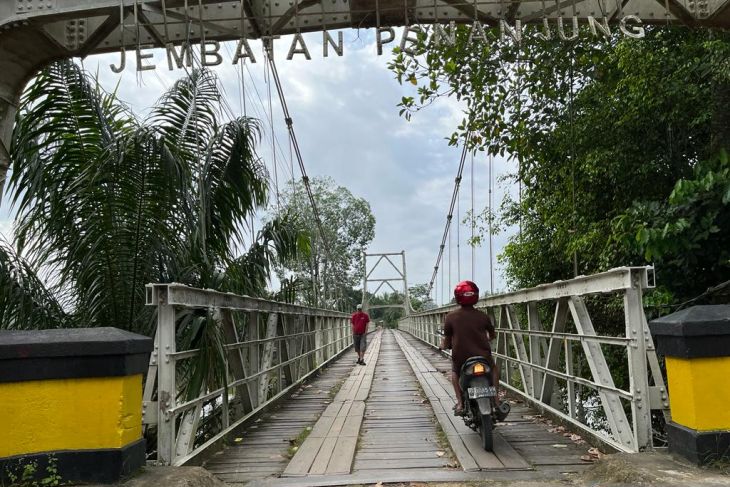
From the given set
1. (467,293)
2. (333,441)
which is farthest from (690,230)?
(333,441)

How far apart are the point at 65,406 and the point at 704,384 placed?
3018 mm

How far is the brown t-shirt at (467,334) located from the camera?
4.45 m

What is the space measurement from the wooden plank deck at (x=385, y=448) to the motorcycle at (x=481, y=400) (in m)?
0.14

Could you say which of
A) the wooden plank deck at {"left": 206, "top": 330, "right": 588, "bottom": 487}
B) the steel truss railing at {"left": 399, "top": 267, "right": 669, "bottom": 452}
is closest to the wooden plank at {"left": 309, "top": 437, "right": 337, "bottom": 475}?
the wooden plank deck at {"left": 206, "top": 330, "right": 588, "bottom": 487}

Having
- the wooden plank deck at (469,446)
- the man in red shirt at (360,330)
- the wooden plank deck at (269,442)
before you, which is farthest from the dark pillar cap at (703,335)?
the man in red shirt at (360,330)

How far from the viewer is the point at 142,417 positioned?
3357 mm

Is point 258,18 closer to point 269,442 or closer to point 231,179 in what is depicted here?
point 231,179

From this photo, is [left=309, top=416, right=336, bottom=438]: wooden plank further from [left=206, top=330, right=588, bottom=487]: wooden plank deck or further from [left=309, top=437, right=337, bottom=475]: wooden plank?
[left=309, top=437, right=337, bottom=475]: wooden plank

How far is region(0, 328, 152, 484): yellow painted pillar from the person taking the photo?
2836mm

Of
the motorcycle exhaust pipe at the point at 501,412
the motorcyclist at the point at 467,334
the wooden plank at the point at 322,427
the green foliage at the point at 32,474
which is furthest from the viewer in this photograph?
the wooden plank at the point at 322,427

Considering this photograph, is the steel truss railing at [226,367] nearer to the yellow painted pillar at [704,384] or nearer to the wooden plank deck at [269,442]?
the wooden plank deck at [269,442]

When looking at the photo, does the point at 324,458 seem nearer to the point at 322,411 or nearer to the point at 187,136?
the point at 322,411

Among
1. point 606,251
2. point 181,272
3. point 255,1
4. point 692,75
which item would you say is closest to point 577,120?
point 692,75

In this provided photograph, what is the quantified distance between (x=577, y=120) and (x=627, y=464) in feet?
19.1
